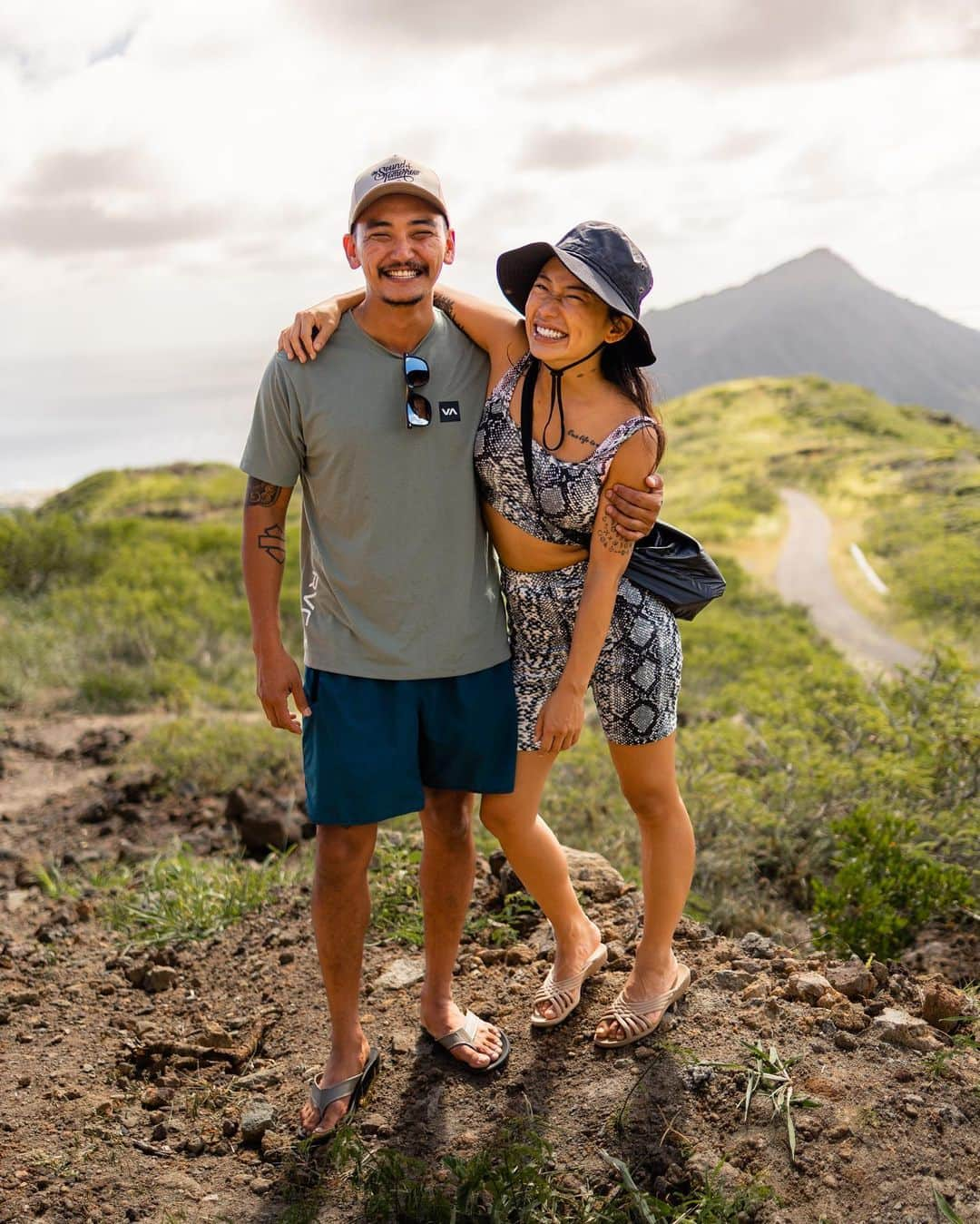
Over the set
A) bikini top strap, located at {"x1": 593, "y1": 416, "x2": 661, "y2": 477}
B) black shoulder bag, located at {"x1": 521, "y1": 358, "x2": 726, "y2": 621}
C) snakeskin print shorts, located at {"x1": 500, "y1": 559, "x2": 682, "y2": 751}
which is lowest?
snakeskin print shorts, located at {"x1": 500, "y1": 559, "x2": 682, "y2": 751}

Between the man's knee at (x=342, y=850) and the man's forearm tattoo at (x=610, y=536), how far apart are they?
0.87m

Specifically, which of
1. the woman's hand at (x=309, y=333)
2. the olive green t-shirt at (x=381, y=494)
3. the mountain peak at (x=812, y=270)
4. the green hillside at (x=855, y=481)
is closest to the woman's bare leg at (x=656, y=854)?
the olive green t-shirt at (x=381, y=494)

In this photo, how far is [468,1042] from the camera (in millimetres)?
3000

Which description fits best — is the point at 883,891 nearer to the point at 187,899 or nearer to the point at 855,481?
the point at 187,899

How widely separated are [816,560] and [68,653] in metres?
9.48

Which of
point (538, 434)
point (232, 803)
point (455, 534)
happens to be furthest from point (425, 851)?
point (232, 803)

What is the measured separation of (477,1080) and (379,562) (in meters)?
1.35

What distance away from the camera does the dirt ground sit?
255cm

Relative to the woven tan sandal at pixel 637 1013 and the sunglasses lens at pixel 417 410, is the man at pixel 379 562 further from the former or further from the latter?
the woven tan sandal at pixel 637 1013

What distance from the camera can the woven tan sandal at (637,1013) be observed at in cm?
293

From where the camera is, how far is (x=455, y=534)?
2.73 meters

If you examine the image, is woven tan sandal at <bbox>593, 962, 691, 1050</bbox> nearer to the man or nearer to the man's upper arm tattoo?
the man

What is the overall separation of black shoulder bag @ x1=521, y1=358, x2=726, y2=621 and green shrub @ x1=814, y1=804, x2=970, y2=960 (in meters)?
1.50

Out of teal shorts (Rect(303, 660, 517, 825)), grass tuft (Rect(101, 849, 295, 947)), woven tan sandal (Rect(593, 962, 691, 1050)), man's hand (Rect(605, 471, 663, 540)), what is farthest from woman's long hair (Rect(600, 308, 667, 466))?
grass tuft (Rect(101, 849, 295, 947))
